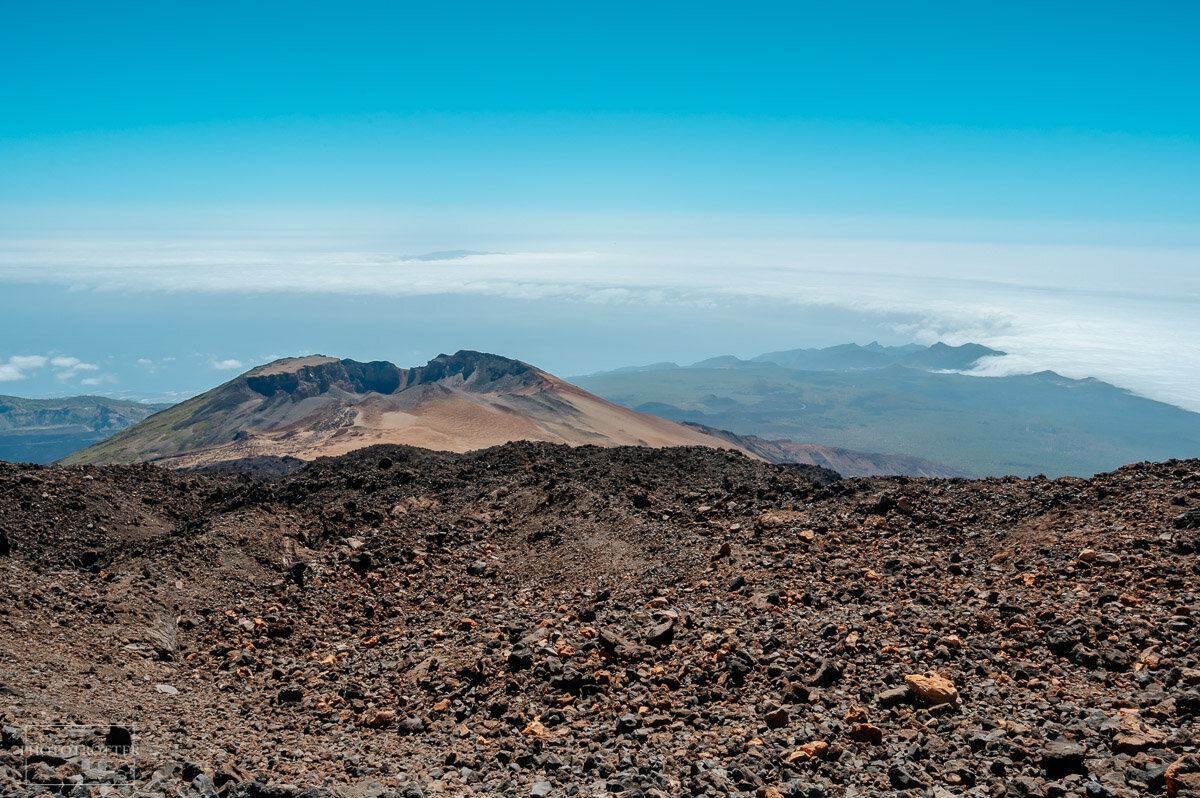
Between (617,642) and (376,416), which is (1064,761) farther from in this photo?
(376,416)

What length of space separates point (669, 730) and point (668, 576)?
15.9ft

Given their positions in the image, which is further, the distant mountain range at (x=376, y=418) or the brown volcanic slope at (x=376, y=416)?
the brown volcanic slope at (x=376, y=416)

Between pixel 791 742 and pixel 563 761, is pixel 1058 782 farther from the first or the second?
pixel 563 761

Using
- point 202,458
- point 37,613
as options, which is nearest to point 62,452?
point 202,458

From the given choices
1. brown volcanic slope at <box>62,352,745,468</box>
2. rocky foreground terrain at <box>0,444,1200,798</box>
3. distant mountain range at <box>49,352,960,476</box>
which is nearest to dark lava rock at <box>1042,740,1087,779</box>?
rocky foreground terrain at <box>0,444,1200,798</box>

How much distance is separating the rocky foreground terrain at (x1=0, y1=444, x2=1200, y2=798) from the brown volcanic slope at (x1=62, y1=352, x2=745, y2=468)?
49718 millimetres

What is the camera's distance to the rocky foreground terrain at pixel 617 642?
25.0 feet

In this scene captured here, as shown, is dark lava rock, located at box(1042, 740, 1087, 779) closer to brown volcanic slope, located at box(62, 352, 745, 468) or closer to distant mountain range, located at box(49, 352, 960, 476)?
distant mountain range, located at box(49, 352, 960, 476)

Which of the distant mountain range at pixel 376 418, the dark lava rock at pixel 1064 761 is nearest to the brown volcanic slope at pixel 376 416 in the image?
the distant mountain range at pixel 376 418

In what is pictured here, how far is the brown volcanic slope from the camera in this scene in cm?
7475

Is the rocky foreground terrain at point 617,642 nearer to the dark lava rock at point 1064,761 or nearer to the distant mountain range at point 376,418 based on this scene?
the dark lava rock at point 1064,761

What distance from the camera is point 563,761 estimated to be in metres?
8.24

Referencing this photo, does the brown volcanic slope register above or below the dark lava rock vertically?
below

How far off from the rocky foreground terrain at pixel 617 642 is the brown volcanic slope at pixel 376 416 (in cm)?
4972
